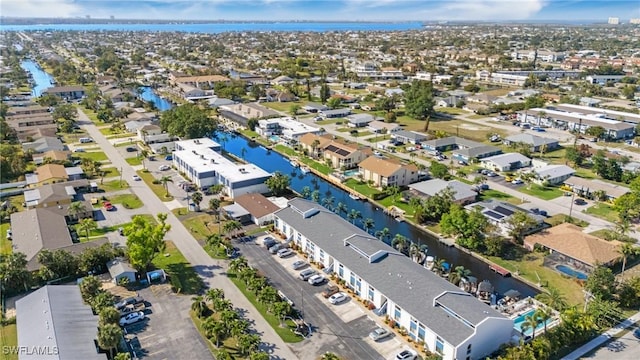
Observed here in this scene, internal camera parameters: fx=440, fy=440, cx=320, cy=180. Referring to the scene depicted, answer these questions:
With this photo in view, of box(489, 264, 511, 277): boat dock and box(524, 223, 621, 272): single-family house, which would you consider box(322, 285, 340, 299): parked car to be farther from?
box(524, 223, 621, 272): single-family house

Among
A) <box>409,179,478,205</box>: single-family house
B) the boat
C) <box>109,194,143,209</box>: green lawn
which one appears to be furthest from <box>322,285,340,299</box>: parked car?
<box>109,194,143,209</box>: green lawn

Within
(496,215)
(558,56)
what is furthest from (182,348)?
(558,56)

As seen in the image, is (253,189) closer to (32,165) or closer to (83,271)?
(83,271)

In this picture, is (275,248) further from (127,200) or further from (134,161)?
(134,161)

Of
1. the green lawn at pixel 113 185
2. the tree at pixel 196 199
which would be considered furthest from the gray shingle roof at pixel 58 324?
the green lawn at pixel 113 185

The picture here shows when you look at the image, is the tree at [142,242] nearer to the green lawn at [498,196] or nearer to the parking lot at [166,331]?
the parking lot at [166,331]
